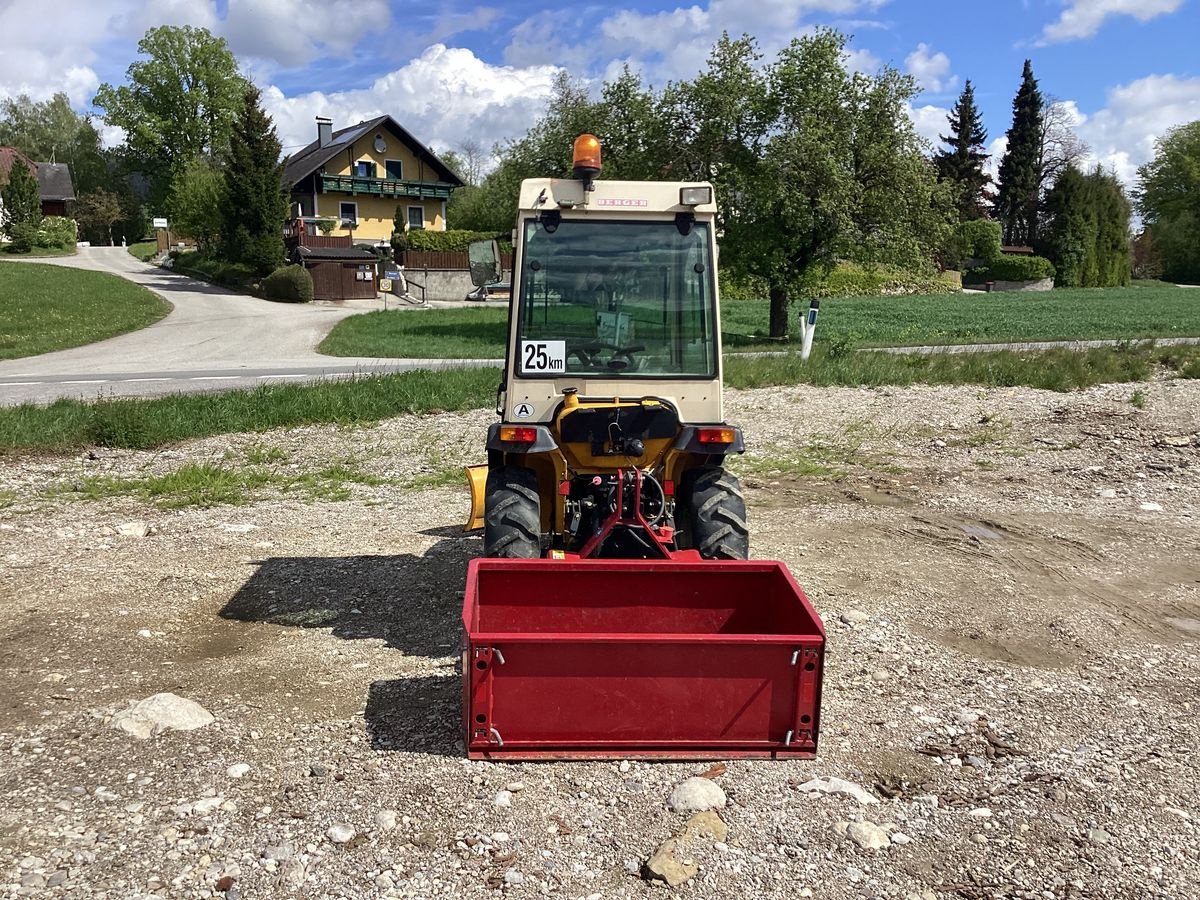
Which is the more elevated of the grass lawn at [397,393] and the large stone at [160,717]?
the grass lawn at [397,393]

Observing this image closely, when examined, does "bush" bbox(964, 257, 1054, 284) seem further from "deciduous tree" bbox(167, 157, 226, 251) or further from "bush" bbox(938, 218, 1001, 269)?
"deciduous tree" bbox(167, 157, 226, 251)

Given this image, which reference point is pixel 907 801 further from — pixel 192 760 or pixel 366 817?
pixel 192 760

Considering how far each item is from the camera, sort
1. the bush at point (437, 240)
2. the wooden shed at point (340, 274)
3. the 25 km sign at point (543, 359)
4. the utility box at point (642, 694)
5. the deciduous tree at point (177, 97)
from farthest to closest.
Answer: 1. the deciduous tree at point (177, 97)
2. the bush at point (437, 240)
3. the wooden shed at point (340, 274)
4. the 25 km sign at point (543, 359)
5. the utility box at point (642, 694)

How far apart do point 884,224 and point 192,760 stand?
20.1m

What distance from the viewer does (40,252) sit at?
58125 millimetres

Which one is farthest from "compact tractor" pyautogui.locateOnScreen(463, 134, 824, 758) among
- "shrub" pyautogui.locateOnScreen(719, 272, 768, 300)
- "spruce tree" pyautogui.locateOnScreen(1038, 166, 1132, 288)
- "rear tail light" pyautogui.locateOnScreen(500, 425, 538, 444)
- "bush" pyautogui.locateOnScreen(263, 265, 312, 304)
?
"spruce tree" pyautogui.locateOnScreen(1038, 166, 1132, 288)

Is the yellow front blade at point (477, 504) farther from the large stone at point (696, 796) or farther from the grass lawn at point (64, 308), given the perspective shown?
the grass lawn at point (64, 308)

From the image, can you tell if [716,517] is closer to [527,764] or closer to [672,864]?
[527,764]

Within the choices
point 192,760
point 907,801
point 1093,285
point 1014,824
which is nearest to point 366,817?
point 192,760

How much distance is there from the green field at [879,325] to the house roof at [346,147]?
2057cm

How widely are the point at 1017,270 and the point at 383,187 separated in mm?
38002

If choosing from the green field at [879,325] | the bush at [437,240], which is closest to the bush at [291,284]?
the green field at [879,325]

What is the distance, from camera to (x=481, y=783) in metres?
3.93

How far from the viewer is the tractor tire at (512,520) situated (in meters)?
5.27
